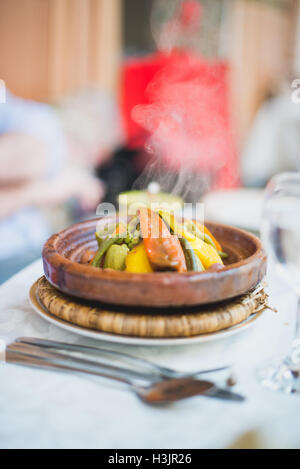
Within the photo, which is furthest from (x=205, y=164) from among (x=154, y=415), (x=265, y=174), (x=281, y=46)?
(x=154, y=415)

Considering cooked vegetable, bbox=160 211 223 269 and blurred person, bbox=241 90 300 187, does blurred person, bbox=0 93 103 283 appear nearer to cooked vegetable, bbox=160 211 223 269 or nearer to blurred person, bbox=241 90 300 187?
cooked vegetable, bbox=160 211 223 269

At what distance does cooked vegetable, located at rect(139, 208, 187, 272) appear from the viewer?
1.73ft

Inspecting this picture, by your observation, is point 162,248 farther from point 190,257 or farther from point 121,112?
point 121,112

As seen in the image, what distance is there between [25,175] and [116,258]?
1692 mm

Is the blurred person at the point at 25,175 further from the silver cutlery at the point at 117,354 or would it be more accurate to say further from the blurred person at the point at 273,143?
the blurred person at the point at 273,143

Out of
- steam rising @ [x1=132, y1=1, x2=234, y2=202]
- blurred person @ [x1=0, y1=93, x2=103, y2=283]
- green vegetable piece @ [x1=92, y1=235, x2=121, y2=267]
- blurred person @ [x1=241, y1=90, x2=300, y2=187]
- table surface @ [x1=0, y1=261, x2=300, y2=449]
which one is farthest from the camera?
blurred person @ [x1=241, y1=90, x2=300, y2=187]

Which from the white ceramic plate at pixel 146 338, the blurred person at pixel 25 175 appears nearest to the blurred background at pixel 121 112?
the blurred person at pixel 25 175

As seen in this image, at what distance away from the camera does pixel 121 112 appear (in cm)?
325

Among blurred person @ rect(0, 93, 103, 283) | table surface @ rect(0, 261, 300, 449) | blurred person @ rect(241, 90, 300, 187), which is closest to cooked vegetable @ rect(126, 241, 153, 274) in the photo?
table surface @ rect(0, 261, 300, 449)

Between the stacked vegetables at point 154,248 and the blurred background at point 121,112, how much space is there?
133cm

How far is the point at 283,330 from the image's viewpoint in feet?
1.91

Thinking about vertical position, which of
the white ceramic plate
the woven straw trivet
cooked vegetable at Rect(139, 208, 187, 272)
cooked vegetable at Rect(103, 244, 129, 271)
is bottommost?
the white ceramic plate

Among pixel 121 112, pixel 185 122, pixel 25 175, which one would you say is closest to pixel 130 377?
pixel 25 175

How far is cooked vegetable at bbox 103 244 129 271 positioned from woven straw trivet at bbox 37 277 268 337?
0.07 metres
